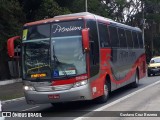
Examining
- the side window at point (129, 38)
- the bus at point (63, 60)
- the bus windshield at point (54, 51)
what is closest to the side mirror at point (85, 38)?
the bus at point (63, 60)

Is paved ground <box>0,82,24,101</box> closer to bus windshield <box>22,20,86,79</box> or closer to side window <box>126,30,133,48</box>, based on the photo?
side window <box>126,30,133,48</box>

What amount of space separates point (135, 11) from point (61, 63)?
45.4 metres

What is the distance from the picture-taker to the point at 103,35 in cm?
1576

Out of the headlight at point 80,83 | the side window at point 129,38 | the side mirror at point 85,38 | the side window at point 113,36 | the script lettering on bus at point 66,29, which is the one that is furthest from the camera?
the side window at point 129,38

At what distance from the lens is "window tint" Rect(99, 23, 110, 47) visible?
1545 cm

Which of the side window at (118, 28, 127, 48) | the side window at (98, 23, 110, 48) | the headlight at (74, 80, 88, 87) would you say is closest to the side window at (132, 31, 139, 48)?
the side window at (118, 28, 127, 48)

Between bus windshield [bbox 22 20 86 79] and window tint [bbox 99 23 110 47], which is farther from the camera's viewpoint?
window tint [bbox 99 23 110 47]

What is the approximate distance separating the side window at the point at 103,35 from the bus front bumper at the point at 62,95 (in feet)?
8.66

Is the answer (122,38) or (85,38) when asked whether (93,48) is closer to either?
(85,38)

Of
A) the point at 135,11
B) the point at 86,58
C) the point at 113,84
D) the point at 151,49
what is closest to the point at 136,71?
the point at 113,84

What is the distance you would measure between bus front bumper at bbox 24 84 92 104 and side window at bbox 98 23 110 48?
104 inches

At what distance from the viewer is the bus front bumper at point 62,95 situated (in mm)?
13188

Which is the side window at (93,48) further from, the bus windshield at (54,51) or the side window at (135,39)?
the side window at (135,39)

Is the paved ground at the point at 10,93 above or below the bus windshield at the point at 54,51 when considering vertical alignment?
below
